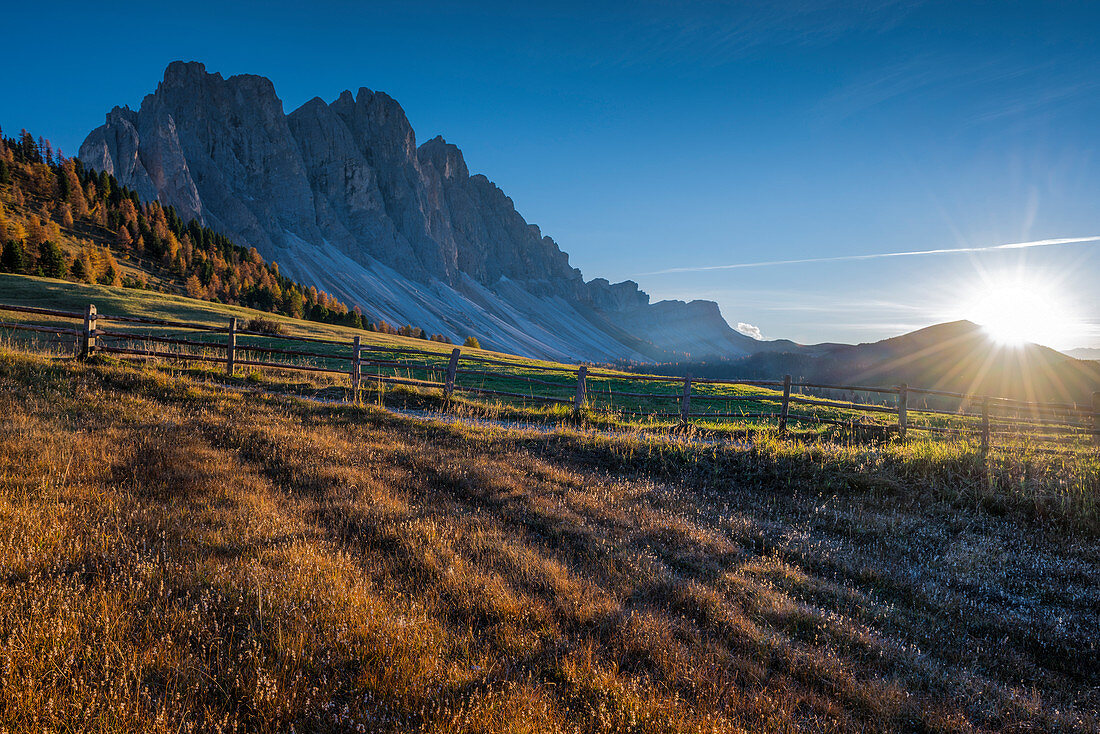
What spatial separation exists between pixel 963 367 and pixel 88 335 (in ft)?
584

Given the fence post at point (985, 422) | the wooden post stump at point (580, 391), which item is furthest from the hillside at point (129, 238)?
the fence post at point (985, 422)

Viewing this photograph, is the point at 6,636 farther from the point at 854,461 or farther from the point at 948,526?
the point at 854,461

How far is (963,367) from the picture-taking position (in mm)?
135500

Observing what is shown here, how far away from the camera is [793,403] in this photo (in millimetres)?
30734

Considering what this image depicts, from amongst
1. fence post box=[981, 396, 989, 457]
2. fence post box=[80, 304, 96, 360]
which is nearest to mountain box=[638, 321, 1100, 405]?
fence post box=[981, 396, 989, 457]

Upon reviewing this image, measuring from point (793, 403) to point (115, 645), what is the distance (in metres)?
33.2

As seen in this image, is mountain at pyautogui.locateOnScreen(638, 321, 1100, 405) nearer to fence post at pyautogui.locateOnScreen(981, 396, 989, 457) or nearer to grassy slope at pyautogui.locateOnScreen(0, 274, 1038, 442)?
grassy slope at pyautogui.locateOnScreen(0, 274, 1038, 442)

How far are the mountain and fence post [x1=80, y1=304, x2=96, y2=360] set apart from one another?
334 ft

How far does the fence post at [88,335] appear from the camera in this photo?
538 inches

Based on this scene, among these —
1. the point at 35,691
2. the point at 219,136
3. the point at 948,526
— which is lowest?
the point at 948,526

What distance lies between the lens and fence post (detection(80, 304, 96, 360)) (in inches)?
538

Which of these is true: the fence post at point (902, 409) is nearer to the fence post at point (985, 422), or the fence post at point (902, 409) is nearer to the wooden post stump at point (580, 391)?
the fence post at point (985, 422)

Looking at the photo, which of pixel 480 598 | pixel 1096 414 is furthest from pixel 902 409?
pixel 480 598

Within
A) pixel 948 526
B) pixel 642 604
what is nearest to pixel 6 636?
pixel 642 604
